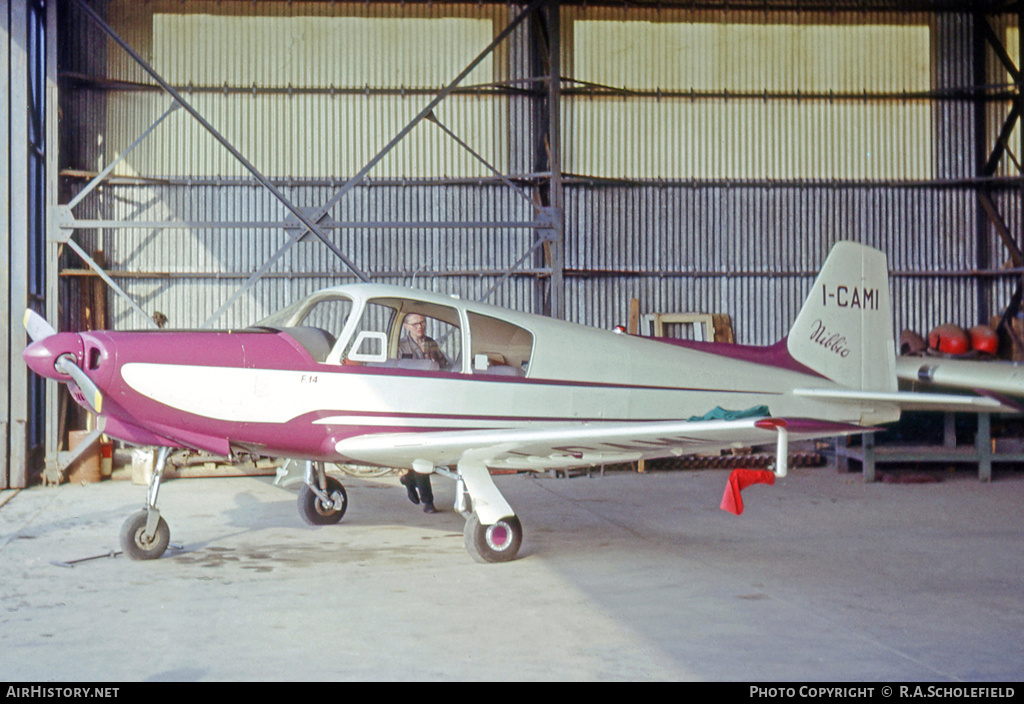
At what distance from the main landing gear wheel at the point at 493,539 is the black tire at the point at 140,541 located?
213cm

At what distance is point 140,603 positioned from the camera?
5.04 metres

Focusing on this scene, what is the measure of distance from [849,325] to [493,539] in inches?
163

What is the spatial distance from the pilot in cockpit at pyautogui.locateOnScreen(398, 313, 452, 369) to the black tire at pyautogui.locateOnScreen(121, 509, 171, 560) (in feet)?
6.82

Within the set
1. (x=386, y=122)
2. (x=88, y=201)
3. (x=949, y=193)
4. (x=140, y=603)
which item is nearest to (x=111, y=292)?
(x=88, y=201)

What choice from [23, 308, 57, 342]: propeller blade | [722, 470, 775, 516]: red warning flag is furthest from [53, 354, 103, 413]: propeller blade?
[722, 470, 775, 516]: red warning flag

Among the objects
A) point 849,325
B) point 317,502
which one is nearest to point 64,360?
point 317,502

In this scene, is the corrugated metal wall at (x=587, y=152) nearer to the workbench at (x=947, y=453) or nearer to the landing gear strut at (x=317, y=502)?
the workbench at (x=947, y=453)

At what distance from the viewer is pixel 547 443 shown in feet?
20.1

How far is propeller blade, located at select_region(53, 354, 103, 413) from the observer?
18.5 ft

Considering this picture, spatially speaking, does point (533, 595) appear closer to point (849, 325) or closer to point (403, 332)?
point (403, 332)

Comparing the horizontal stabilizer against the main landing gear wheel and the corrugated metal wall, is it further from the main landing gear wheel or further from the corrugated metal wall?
the corrugated metal wall

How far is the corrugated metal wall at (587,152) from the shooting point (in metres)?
12.7

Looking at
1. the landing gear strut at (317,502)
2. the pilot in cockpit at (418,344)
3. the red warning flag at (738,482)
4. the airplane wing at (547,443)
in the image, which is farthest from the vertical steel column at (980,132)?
the landing gear strut at (317,502)

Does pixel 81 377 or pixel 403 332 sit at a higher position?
pixel 403 332
